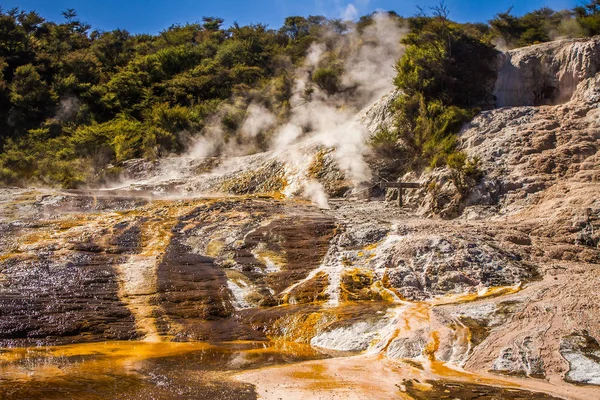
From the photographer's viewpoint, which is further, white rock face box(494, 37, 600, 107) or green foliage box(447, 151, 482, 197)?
white rock face box(494, 37, 600, 107)

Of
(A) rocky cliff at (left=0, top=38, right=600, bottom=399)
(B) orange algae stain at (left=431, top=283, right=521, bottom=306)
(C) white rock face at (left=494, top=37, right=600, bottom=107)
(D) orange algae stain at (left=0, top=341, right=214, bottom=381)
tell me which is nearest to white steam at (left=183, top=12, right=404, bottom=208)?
(A) rocky cliff at (left=0, top=38, right=600, bottom=399)

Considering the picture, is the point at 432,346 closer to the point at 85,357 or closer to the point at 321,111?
the point at 85,357

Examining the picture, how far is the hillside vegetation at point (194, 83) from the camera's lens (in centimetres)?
2055

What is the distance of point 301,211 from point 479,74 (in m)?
9.18

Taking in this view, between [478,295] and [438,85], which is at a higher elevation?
[438,85]

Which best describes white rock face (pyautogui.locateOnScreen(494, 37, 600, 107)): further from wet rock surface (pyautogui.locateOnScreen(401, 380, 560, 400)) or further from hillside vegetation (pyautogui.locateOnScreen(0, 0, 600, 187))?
wet rock surface (pyautogui.locateOnScreen(401, 380, 560, 400))

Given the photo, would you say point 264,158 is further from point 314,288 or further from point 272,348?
point 272,348

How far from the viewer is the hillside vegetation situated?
67.4 feet

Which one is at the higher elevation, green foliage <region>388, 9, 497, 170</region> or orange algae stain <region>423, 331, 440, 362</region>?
green foliage <region>388, 9, 497, 170</region>

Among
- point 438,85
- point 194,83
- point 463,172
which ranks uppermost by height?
point 194,83

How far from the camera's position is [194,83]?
112 ft

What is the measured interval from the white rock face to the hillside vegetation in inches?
26.4

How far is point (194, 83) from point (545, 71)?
65.9 ft

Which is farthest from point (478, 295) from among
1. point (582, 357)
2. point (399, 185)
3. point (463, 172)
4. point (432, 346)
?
point (399, 185)
